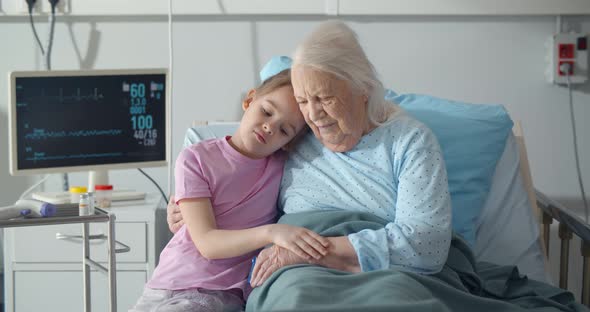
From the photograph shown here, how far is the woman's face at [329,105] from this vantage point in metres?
1.86

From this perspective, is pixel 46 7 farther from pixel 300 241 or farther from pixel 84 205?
pixel 300 241

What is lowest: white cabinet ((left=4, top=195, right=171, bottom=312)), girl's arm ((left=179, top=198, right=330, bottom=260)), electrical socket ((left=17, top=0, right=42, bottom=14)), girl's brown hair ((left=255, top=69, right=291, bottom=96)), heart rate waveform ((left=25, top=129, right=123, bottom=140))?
white cabinet ((left=4, top=195, right=171, bottom=312))

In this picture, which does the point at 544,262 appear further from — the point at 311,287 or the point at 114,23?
the point at 114,23

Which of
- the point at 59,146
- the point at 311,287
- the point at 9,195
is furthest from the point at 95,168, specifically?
the point at 311,287

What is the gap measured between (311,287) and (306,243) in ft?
0.66

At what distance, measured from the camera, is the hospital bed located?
7.34ft

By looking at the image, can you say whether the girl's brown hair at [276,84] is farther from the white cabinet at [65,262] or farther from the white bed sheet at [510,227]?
the white cabinet at [65,262]

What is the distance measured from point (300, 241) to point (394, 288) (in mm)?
270

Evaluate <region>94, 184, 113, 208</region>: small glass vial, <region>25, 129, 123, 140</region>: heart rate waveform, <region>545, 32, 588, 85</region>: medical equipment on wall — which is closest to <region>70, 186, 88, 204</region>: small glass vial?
<region>94, 184, 113, 208</region>: small glass vial

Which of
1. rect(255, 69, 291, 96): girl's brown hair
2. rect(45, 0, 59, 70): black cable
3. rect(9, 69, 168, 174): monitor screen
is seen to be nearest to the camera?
rect(255, 69, 291, 96): girl's brown hair

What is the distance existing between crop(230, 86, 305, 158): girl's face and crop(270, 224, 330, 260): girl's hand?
231 mm

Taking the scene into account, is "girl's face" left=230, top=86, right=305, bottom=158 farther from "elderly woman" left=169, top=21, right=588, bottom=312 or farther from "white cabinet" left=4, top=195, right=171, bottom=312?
"white cabinet" left=4, top=195, right=171, bottom=312

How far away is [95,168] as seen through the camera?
2.72 m

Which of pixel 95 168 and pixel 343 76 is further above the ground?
pixel 343 76
